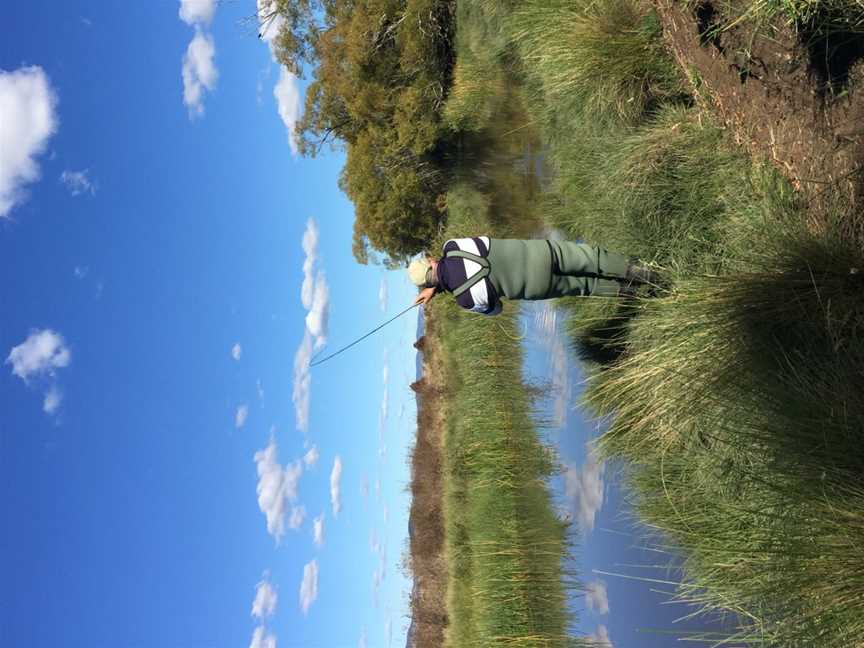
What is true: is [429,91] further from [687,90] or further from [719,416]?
[719,416]

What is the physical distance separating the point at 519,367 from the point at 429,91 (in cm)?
515

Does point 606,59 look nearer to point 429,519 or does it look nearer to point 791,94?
point 791,94

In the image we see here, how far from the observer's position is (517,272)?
159 inches

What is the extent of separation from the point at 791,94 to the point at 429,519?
8.77m

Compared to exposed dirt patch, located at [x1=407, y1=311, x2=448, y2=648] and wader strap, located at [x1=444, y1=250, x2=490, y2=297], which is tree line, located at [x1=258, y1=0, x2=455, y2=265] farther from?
wader strap, located at [x1=444, y1=250, x2=490, y2=297]

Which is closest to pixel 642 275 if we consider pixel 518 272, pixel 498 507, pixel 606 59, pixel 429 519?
pixel 518 272

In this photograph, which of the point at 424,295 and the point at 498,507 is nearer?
the point at 424,295

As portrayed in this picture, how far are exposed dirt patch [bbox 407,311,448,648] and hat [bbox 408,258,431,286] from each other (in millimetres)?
6517

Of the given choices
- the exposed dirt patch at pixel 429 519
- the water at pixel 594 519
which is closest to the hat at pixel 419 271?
the water at pixel 594 519

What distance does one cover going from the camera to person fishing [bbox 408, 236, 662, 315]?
3949 millimetres

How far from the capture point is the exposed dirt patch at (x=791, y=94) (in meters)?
2.88

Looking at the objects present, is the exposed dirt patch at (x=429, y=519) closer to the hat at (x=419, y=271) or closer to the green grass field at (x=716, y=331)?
the green grass field at (x=716, y=331)

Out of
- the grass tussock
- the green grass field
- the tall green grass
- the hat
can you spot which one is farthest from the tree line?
the hat

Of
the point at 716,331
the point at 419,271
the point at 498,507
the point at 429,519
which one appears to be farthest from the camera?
the point at 429,519
